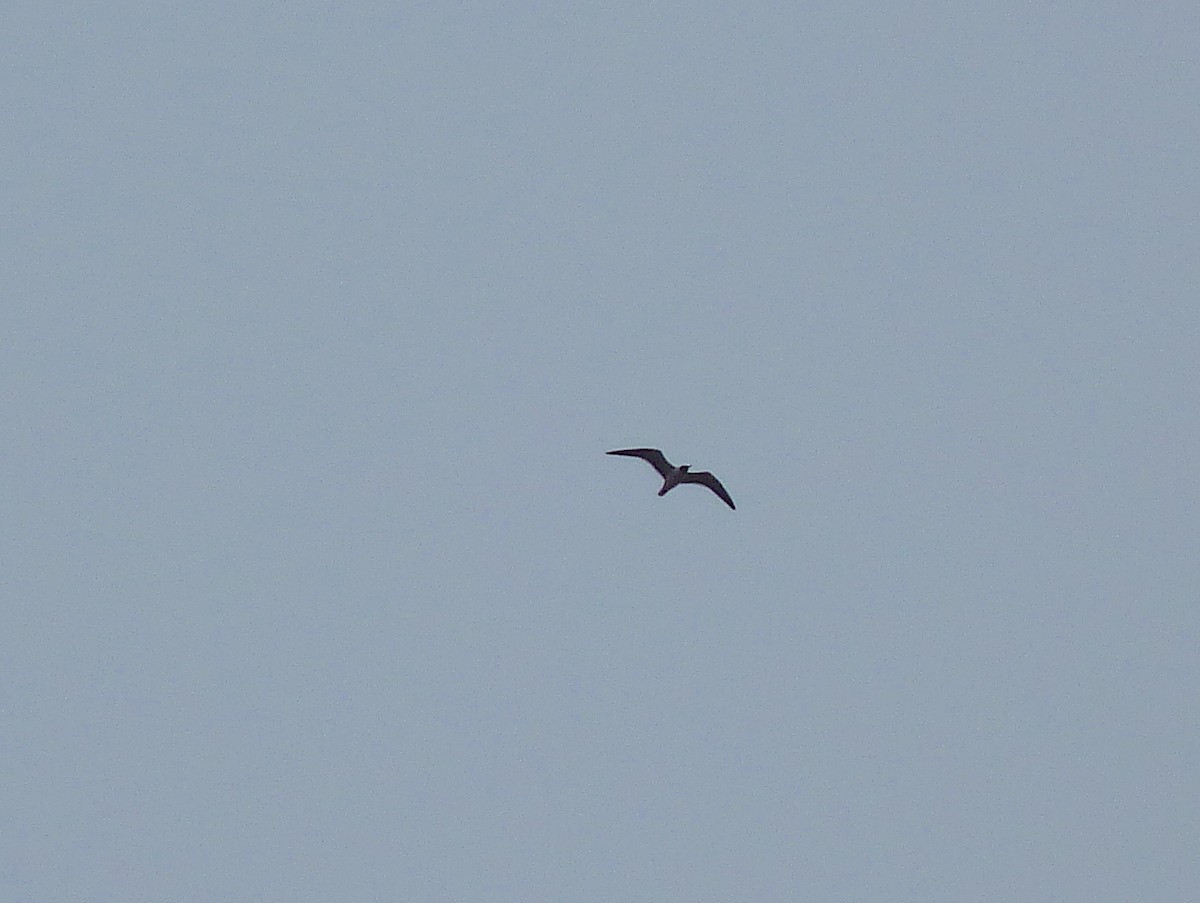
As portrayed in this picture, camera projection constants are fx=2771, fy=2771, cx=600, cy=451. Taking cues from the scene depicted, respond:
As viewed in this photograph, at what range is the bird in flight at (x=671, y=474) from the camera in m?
86.1

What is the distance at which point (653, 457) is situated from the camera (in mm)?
86438

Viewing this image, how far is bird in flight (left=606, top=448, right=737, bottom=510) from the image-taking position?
86.1 meters

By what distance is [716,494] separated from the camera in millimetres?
88625

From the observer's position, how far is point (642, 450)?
282 ft

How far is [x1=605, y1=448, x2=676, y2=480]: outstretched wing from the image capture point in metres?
85.9

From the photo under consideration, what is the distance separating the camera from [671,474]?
87000mm

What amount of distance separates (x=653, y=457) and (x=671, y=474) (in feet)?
3.17

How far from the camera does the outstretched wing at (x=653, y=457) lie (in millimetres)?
85938

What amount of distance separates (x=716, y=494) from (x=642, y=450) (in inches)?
149
